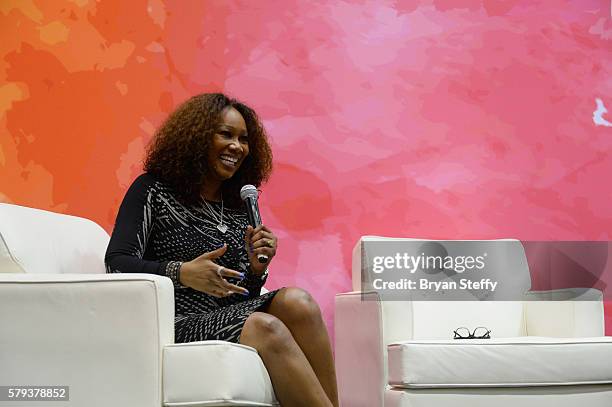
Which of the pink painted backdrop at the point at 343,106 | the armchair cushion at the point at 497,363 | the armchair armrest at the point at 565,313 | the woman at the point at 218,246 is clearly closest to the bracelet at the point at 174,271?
the woman at the point at 218,246

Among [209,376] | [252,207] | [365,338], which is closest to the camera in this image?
[209,376]

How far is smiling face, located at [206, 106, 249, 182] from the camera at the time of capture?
8.96 ft

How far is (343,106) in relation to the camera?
3.69 metres

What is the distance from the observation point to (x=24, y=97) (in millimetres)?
3479

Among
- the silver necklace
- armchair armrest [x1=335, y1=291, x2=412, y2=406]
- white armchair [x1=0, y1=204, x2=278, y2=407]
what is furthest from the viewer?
armchair armrest [x1=335, y1=291, x2=412, y2=406]

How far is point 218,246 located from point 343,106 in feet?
4.35

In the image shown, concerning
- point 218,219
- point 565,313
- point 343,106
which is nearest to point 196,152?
point 218,219

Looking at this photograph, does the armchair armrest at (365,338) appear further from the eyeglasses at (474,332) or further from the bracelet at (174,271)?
the bracelet at (174,271)

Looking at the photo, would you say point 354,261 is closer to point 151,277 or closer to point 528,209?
point 528,209

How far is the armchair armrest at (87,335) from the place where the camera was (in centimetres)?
202

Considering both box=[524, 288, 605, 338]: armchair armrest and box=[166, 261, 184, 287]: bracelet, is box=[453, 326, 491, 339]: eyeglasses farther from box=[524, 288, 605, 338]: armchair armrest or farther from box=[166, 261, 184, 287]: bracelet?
box=[166, 261, 184, 287]: bracelet

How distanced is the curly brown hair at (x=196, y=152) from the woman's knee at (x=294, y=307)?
1.62 feet

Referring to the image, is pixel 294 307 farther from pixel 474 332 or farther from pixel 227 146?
pixel 474 332

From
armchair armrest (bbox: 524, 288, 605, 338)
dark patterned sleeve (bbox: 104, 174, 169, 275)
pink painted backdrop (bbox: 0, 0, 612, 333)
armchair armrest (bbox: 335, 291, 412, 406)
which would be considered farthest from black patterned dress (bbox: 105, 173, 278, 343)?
armchair armrest (bbox: 524, 288, 605, 338)
